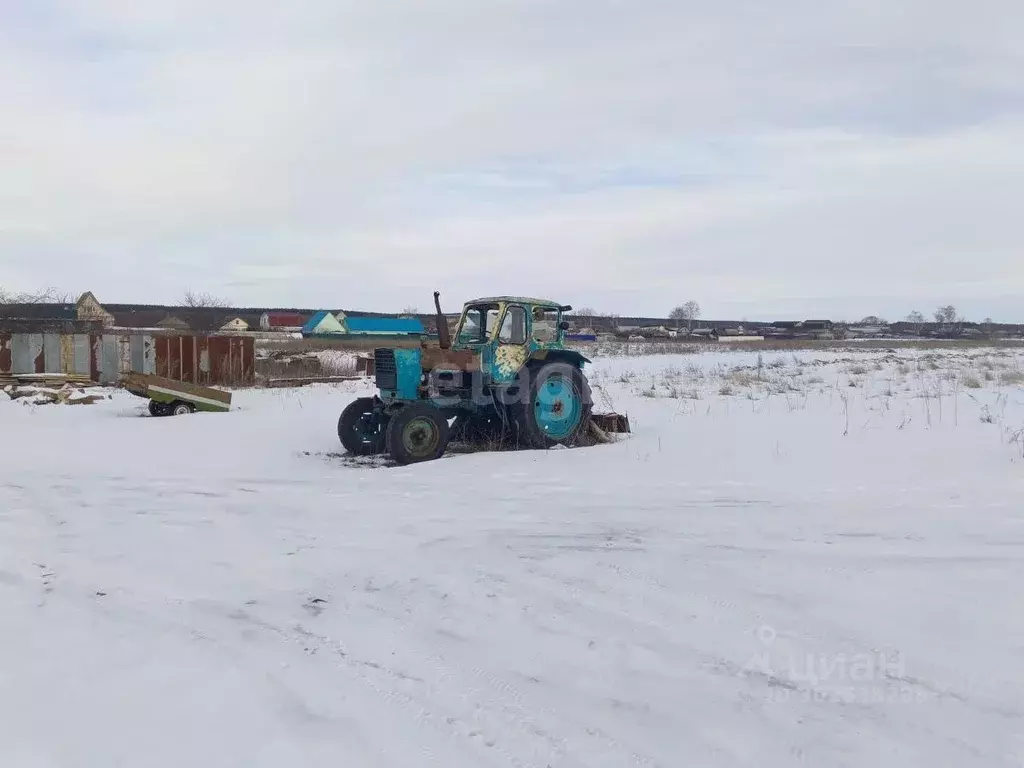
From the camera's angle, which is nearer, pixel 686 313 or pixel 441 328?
pixel 441 328

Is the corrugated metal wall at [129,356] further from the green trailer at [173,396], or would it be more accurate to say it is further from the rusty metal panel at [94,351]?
the green trailer at [173,396]

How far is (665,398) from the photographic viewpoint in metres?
14.8

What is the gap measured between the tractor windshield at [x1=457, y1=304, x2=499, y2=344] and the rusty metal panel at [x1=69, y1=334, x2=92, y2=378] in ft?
43.8

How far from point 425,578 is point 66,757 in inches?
79.1

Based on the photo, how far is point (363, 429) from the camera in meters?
9.34

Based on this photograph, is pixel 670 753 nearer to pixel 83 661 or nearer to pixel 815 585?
pixel 815 585

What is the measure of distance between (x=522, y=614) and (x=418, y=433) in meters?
4.89

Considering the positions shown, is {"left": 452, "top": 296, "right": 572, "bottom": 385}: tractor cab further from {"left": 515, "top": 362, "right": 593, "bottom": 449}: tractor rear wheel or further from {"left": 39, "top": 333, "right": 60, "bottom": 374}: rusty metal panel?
{"left": 39, "top": 333, "right": 60, "bottom": 374}: rusty metal panel

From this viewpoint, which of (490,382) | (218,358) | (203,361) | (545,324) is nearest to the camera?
(490,382)

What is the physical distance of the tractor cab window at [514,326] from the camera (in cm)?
948

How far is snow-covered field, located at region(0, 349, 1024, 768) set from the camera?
2.75 m

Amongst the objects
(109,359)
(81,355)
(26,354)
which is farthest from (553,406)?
(26,354)

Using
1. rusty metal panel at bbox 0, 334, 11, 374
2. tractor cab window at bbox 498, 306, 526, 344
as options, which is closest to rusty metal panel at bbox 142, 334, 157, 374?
rusty metal panel at bbox 0, 334, 11, 374

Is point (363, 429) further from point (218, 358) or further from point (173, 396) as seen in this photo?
point (218, 358)
